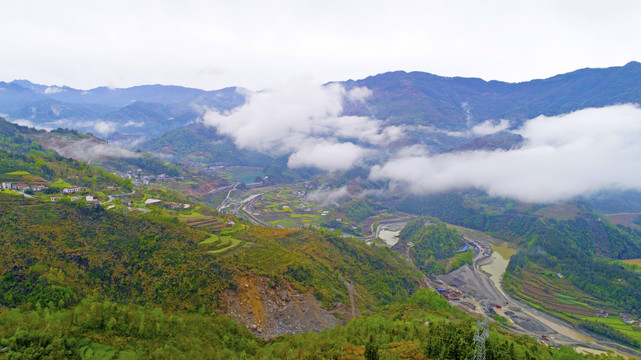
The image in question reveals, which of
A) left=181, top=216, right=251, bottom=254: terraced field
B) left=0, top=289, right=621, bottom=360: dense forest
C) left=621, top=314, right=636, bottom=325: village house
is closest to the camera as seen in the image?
left=0, top=289, right=621, bottom=360: dense forest

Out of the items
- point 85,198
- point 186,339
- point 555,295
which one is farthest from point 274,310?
point 555,295

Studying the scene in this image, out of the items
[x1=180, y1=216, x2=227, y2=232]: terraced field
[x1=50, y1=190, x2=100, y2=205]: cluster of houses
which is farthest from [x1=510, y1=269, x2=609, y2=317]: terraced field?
[x1=50, y1=190, x2=100, y2=205]: cluster of houses

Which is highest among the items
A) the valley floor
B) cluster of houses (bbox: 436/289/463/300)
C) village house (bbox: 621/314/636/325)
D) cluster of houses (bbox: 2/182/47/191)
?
cluster of houses (bbox: 2/182/47/191)

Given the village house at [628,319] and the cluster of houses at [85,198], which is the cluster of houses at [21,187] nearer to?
the cluster of houses at [85,198]

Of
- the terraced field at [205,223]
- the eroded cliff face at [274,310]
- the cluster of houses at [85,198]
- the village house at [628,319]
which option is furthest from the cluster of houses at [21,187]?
the village house at [628,319]

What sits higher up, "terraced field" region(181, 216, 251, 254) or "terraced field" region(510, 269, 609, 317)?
"terraced field" region(181, 216, 251, 254)

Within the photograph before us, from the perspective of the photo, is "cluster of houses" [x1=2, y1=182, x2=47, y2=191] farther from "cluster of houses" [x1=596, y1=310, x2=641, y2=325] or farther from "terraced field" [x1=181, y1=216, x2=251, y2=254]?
"cluster of houses" [x1=596, y1=310, x2=641, y2=325]

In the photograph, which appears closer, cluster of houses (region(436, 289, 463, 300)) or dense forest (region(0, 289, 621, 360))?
dense forest (region(0, 289, 621, 360))

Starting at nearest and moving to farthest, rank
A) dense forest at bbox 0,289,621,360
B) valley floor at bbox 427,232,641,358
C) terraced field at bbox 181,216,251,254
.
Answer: dense forest at bbox 0,289,621,360 < terraced field at bbox 181,216,251,254 < valley floor at bbox 427,232,641,358

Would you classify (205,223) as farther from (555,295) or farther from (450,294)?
(555,295)

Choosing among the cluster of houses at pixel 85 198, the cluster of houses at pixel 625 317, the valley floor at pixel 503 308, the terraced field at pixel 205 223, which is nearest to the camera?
the cluster of houses at pixel 85 198
